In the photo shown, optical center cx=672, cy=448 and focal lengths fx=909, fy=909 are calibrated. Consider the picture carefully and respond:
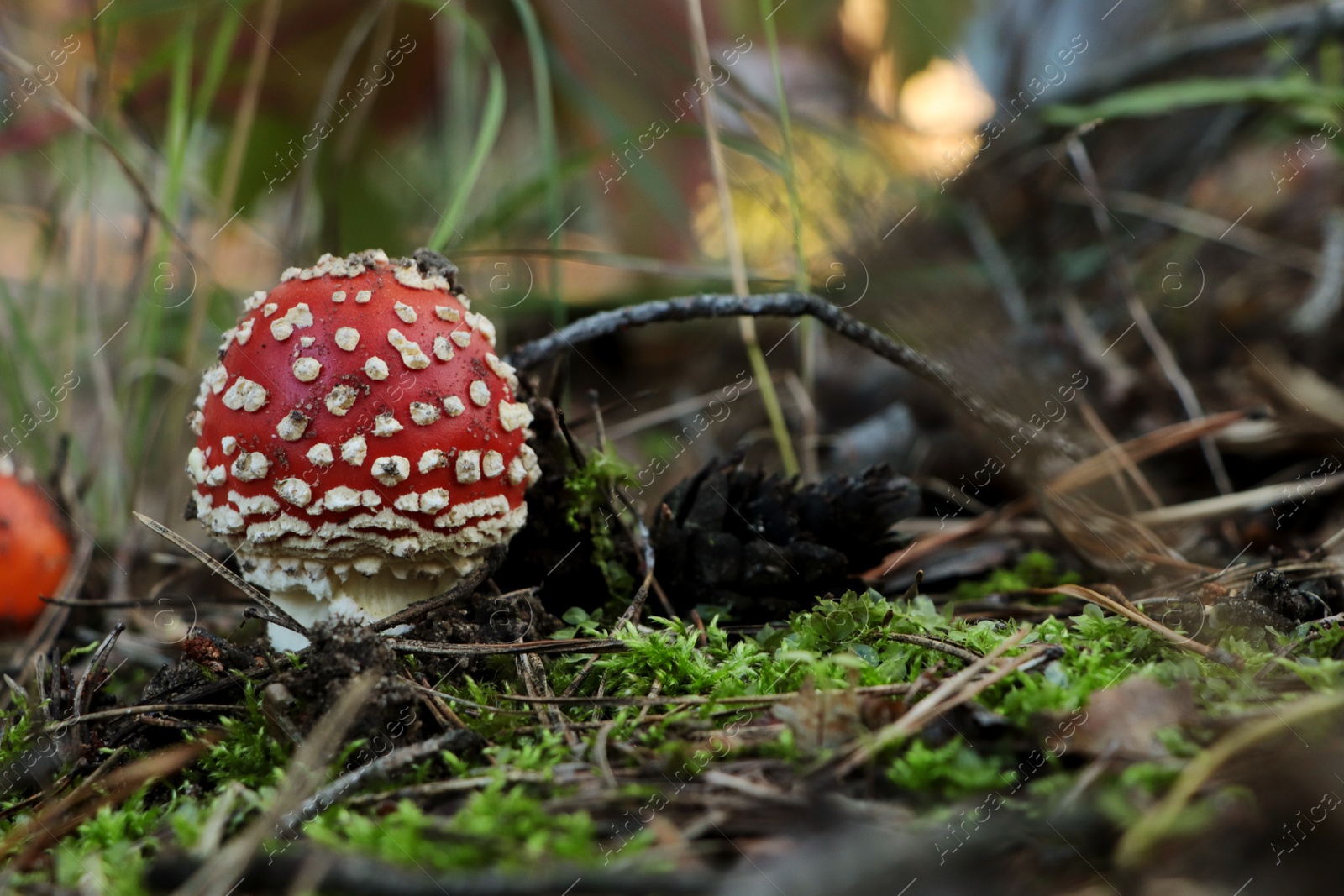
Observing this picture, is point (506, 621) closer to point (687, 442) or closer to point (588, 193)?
point (687, 442)

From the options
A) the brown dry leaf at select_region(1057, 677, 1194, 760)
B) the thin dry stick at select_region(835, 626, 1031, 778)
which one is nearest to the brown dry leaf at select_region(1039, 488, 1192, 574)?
the thin dry stick at select_region(835, 626, 1031, 778)

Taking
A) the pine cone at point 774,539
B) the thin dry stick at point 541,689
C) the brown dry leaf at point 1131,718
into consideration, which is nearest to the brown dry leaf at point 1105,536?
the pine cone at point 774,539

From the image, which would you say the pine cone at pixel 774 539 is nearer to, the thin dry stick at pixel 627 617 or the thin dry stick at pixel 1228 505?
the thin dry stick at pixel 627 617

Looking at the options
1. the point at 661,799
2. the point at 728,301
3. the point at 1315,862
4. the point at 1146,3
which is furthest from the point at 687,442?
the point at 1146,3

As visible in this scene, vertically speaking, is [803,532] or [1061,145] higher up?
[1061,145]

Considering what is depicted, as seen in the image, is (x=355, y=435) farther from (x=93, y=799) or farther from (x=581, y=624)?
(x=93, y=799)

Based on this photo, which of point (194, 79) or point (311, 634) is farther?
point (194, 79)
